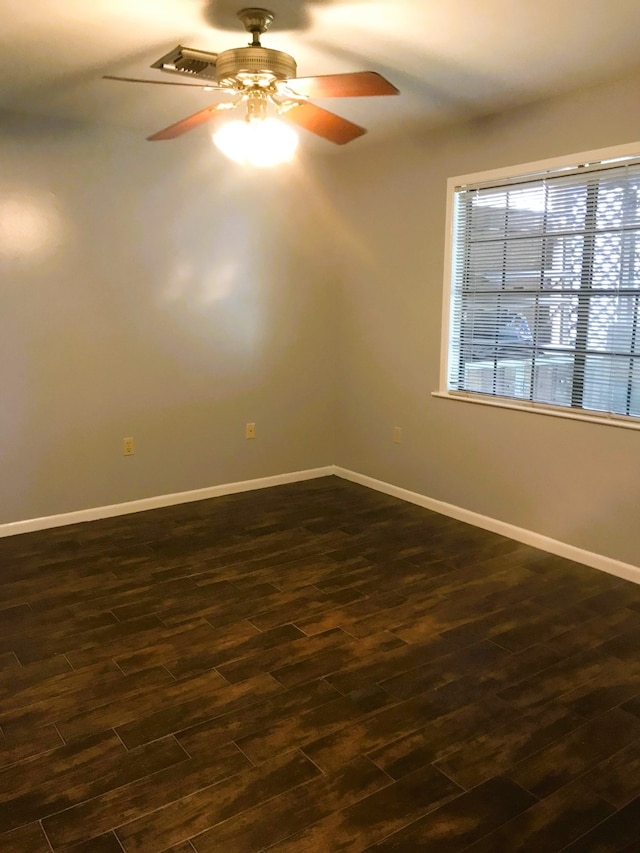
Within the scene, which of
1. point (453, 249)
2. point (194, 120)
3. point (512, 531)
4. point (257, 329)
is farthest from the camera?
point (257, 329)

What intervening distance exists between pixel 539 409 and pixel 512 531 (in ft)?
2.45

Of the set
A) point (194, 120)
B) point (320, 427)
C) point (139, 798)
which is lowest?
point (139, 798)

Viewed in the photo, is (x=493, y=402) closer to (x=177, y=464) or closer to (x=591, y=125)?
(x=591, y=125)

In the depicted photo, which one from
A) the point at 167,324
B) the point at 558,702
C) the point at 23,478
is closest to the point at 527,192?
the point at 167,324

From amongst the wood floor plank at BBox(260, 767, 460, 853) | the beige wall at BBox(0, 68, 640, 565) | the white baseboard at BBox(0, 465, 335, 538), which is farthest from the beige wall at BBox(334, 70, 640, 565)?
the wood floor plank at BBox(260, 767, 460, 853)

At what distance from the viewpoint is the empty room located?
2096 millimetres

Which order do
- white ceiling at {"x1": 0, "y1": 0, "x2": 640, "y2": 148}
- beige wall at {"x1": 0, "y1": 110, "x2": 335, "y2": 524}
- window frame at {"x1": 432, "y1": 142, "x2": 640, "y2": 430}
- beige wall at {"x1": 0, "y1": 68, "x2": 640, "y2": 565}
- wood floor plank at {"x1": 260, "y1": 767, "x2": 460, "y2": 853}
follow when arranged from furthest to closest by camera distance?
beige wall at {"x1": 0, "y1": 110, "x2": 335, "y2": 524} → beige wall at {"x1": 0, "y1": 68, "x2": 640, "y2": 565} → window frame at {"x1": 432, "y1": 142, "x2": 640, "y2": 430} → white ceiling at {"x1": 0, "y1": 0, "x2": 640, "y2": 148} → wood floor plank at {"x1": 260, "y1": 767, "x2": 460, "y2": 853}

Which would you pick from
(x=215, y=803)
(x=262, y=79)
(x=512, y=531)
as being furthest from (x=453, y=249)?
(x=215, y=803)

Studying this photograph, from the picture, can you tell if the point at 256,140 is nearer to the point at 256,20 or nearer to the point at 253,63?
the point at 253,63

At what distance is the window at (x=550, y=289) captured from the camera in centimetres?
341

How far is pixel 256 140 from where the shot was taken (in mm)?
2646

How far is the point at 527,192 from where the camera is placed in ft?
12.4

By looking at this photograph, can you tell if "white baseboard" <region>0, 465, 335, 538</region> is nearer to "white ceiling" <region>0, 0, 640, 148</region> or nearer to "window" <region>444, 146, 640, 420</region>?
"window" <region>444, 146, 640, 420</region>

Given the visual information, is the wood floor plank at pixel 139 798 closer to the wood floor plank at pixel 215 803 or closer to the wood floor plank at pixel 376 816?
the wood floor plank at pixel 215 803
